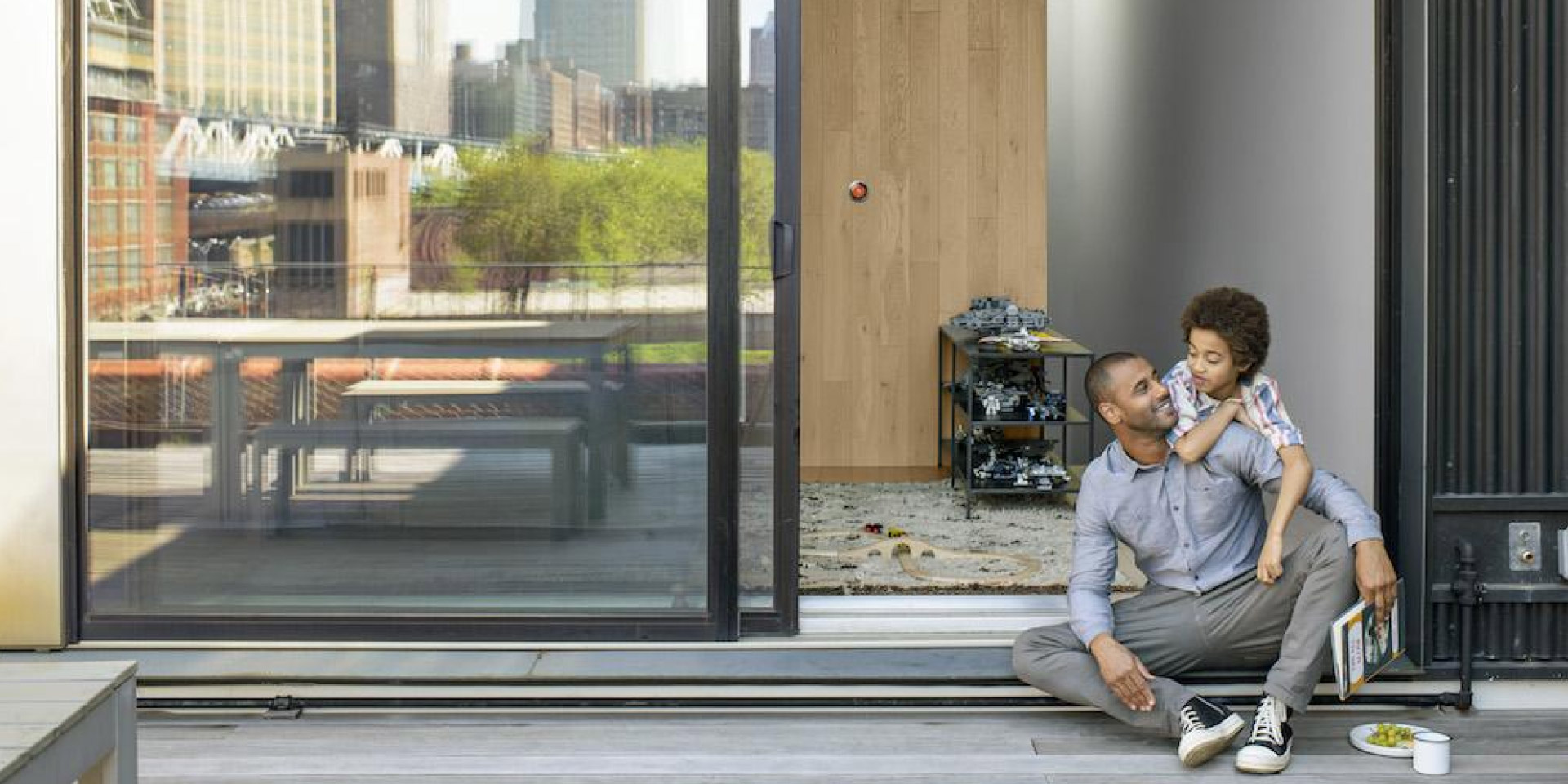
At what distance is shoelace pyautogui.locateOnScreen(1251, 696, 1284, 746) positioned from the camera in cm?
366

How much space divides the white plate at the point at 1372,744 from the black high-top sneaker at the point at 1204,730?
270mm

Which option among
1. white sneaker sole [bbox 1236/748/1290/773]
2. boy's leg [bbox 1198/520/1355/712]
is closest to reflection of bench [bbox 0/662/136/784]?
white sneaker sole [bbox 1236/748/1290/773]

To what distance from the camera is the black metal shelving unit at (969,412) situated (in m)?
6.22

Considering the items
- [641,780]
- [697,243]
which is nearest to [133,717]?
[641,780]

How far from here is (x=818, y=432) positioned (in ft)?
24.6

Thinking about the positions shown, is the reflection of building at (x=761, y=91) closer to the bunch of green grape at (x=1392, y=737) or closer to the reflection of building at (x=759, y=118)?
the reflection of building at (x=759, y=118)

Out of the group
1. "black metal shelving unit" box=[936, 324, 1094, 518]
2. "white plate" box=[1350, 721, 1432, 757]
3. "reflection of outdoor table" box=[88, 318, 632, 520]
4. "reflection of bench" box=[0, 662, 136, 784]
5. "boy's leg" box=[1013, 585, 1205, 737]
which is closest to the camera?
"reflection of bench" box=[0, 662, 136, 784]

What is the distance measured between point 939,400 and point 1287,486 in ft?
12.0

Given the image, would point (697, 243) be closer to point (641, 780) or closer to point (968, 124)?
point (641, 780)

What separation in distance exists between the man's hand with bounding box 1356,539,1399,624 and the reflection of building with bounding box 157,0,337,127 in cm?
244

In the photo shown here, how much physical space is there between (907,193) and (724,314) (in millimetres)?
3361

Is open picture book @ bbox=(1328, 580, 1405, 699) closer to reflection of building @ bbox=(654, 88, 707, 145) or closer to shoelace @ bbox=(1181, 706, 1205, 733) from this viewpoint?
shoelace @ bbox=(1181, 706, 1205, 733)

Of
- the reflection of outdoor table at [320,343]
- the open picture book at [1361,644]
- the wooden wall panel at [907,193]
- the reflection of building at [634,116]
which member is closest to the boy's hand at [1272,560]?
the open picture book at [1361,644]

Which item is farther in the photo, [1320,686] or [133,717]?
[1320,686]
